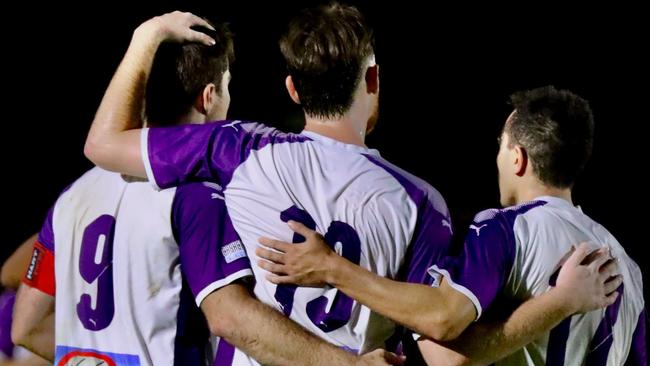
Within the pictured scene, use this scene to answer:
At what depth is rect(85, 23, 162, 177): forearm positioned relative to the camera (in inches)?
102

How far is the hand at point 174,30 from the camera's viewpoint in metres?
2.77

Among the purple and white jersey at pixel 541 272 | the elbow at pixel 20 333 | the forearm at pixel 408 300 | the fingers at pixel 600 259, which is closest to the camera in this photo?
the forearm at pixel 408 300

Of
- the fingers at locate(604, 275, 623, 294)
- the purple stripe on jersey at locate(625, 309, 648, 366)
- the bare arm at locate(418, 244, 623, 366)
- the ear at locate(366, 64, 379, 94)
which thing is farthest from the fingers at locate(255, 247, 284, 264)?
the purple stripe on jersey at locate(625, 309, 648, 366)

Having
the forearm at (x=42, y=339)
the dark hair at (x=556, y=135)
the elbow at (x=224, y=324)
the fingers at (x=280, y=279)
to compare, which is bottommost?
the forearm at (x=42, y=339)

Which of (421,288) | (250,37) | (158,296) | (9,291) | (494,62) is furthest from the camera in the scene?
(494,62)

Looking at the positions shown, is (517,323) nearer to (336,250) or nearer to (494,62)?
(336,250)

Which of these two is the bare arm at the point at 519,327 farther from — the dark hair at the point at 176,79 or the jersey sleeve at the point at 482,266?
the dark hair at the point at 176,79

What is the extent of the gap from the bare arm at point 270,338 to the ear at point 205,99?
63cm

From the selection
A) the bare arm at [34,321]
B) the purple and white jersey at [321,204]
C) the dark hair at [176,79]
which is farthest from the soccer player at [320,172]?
the bare arm at [34,321]

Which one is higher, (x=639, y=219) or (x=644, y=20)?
(x=644, y=20)

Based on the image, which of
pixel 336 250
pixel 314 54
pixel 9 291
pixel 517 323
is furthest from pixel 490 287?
pixel 9 291

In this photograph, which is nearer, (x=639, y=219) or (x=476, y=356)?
(x=476, y=356)

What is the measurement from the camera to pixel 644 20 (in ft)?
20.2

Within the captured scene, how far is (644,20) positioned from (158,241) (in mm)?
4475
